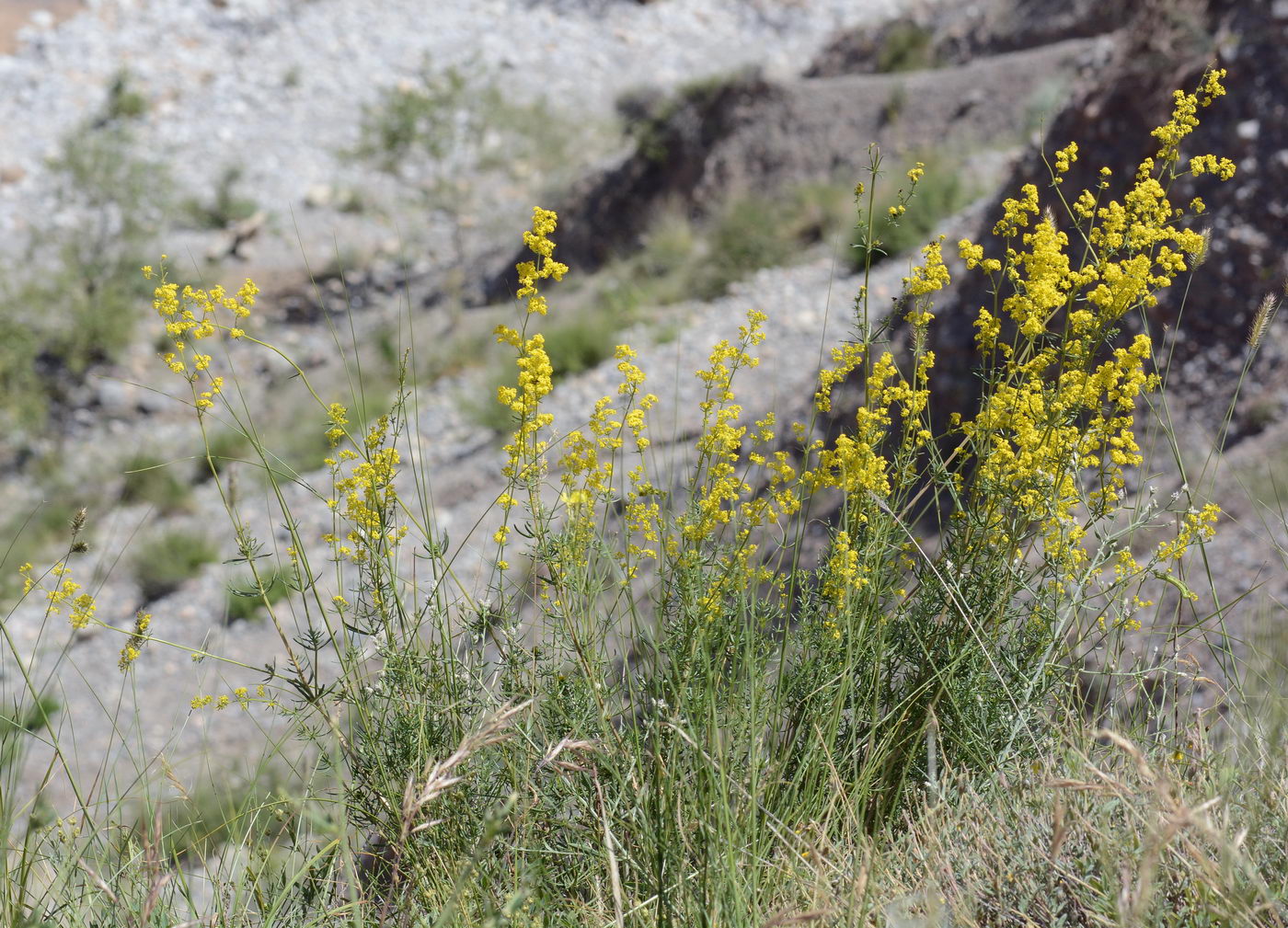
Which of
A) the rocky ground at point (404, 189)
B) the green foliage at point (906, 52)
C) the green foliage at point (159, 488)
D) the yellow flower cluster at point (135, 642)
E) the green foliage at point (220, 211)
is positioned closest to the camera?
the yellow flower cluster at point (135, 642)

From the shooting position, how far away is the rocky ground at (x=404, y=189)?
6.04m

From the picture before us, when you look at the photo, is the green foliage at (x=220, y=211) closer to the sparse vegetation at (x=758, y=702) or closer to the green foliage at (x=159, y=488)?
the green foliage at (x=159, y=488)

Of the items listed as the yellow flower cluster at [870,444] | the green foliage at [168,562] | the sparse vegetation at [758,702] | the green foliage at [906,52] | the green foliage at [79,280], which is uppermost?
the green foliage at [906,52]

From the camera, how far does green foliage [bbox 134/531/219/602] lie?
9594 millimetres

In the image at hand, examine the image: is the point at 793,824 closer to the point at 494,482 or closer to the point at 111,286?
the point at 494,482

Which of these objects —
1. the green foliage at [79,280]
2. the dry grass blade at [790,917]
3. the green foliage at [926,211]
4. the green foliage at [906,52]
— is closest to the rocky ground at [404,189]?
the green foliage at [906,52]

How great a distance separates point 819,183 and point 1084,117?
506 centimetres

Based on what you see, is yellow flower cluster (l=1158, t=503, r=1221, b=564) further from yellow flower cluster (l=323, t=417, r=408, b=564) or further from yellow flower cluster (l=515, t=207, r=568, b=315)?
yellow flower cluster (l=323, t=417, r=408, b=564)

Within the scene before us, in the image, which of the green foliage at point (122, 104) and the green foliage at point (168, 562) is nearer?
the green foliage at point (168, 562)

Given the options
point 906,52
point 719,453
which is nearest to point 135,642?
point 719,453

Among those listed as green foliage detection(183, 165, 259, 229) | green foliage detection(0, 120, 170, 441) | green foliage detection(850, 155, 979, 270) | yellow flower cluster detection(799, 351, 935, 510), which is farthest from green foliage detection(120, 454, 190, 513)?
yellow flower cluster detection(799, 351, 935, 510)

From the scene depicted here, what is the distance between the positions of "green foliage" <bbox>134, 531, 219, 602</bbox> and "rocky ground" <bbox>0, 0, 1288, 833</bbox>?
0.60ft

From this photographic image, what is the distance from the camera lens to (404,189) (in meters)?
16.9

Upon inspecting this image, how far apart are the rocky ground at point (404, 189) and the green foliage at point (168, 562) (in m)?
0.18
